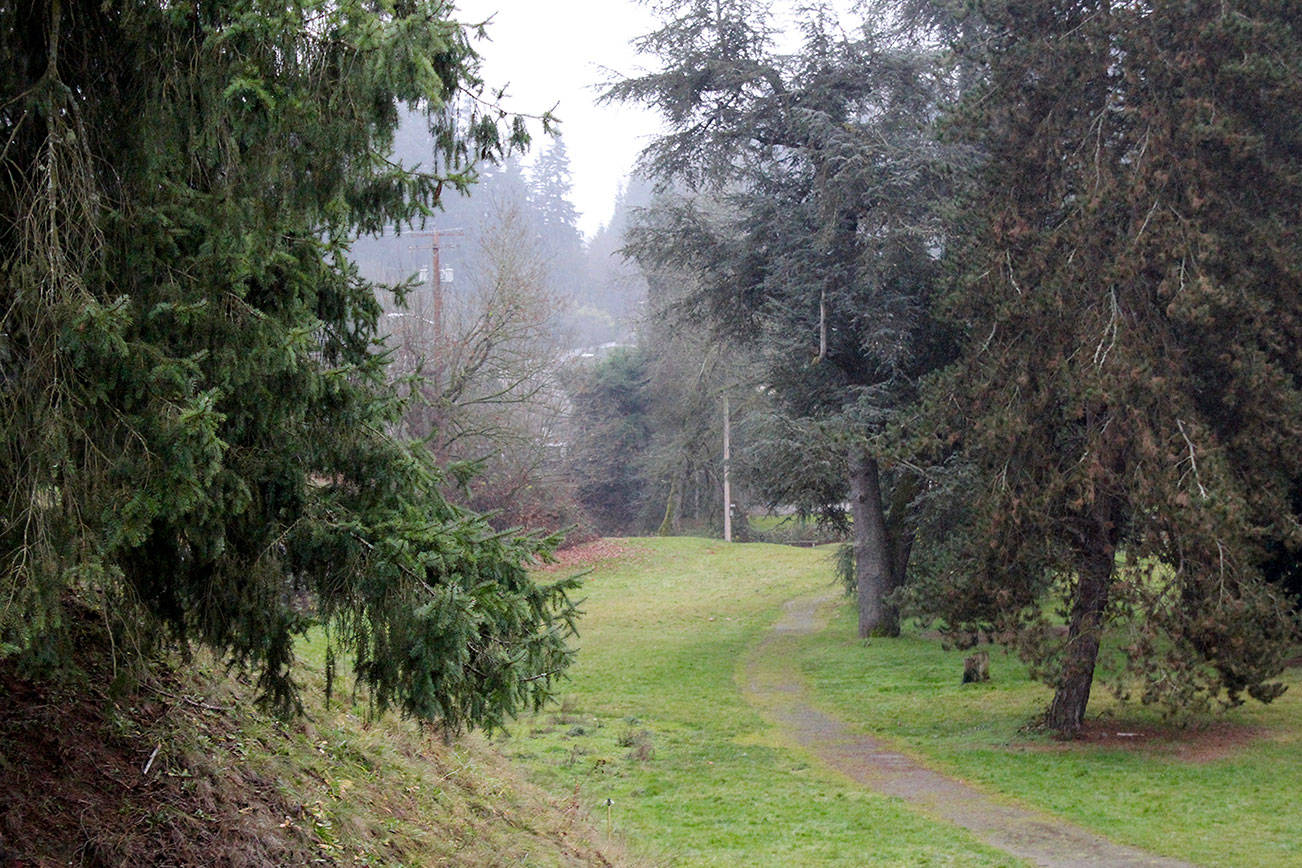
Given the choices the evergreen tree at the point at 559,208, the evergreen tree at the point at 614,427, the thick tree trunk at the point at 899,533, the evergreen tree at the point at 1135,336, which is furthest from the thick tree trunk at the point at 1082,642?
the evergreen tree at the point at 559,208

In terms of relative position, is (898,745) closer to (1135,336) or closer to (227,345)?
(1135,336)

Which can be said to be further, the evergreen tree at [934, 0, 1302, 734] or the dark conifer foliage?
the evergreen tree at [934, 0, 1302, 734]

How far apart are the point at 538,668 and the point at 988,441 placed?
9.70 metres

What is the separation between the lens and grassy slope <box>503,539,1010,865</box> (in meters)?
10.3

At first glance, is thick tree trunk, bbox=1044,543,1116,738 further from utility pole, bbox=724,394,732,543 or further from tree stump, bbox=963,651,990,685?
utility pole, bbox=724,394,732,543

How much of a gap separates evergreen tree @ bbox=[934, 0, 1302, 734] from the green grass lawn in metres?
1.02

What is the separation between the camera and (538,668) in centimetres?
518

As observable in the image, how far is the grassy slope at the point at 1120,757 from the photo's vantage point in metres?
10.5

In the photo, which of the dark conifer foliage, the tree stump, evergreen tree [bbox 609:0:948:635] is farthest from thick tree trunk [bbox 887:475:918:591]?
the dark conifer foliage

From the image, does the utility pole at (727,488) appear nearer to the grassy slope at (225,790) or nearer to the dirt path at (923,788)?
the dirt path at (923,788)

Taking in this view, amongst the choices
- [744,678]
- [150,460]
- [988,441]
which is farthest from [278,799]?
[744,678]

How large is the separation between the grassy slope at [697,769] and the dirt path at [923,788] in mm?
334

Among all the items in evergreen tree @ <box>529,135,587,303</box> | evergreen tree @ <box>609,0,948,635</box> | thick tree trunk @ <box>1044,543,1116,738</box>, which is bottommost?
thick tree trunk @ <box>1044,543,1116,738</box>

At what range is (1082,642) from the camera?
45.2 ft
